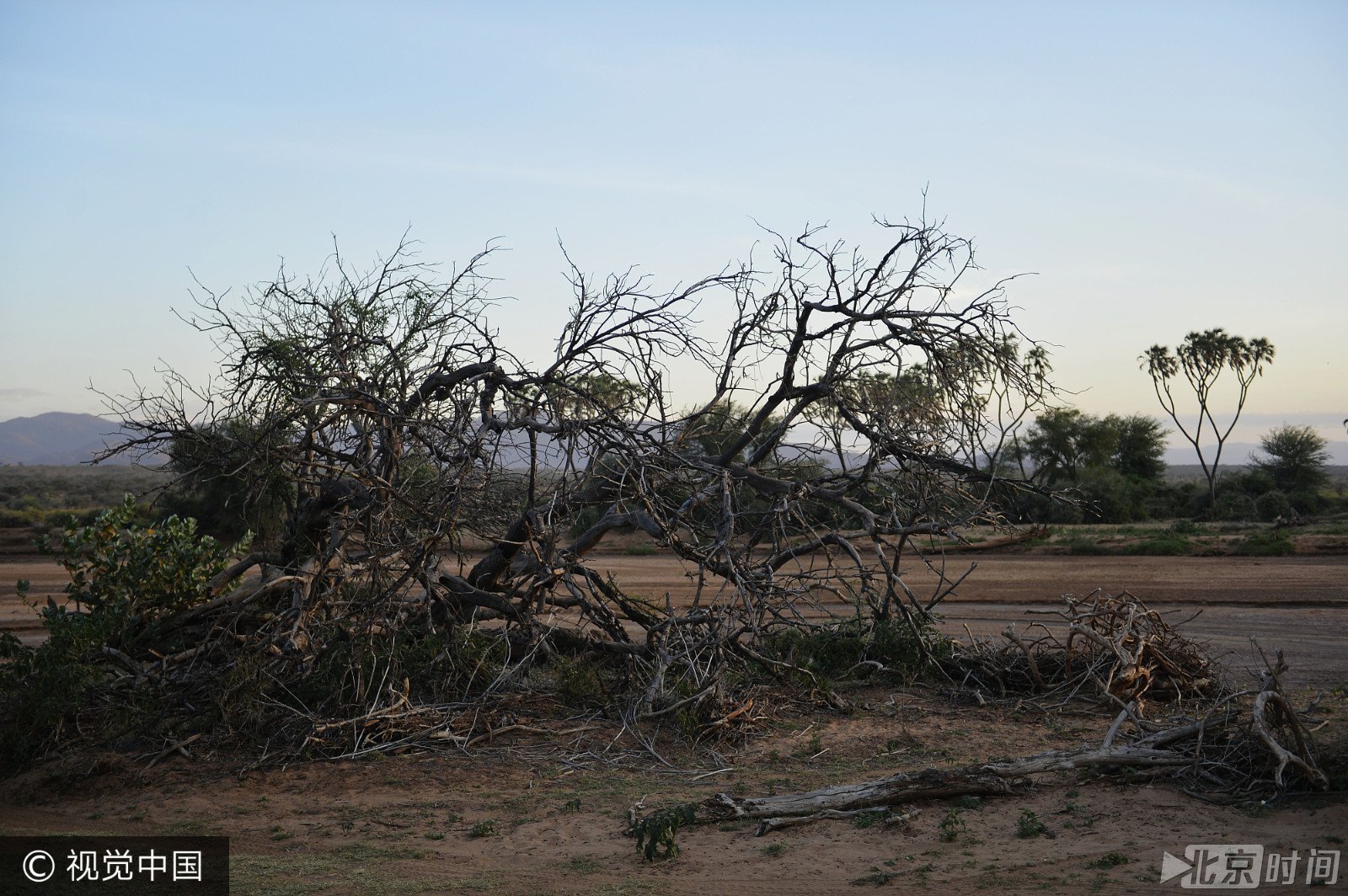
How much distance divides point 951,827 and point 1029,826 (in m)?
0.43

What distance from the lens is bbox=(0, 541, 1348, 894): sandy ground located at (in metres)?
5.39

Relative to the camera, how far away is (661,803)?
6.73 m

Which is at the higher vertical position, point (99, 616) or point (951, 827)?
point (99, 616)

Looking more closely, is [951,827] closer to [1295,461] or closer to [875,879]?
[875,879]

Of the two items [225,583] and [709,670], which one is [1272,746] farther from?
[225,583]

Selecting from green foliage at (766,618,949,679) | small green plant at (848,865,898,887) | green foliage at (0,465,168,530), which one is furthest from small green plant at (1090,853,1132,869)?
green foliage at (0,465,168,530)

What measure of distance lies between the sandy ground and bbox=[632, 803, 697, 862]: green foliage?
81mm

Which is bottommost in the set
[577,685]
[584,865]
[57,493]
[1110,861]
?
[584,865]

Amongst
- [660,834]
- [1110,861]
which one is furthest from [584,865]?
[1110,861]

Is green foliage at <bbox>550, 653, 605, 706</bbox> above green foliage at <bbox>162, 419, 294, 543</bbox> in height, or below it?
below

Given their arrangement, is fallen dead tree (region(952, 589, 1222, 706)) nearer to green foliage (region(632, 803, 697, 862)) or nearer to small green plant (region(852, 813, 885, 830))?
small green plant (region(852, 813, 885, 830))

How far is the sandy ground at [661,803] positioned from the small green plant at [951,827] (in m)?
0.05

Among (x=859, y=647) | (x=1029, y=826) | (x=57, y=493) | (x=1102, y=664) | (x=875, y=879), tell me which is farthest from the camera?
(x=57, y=493)

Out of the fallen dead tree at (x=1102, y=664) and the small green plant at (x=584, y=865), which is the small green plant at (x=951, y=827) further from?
the fallen dead tree at (x=1102, y=664)
